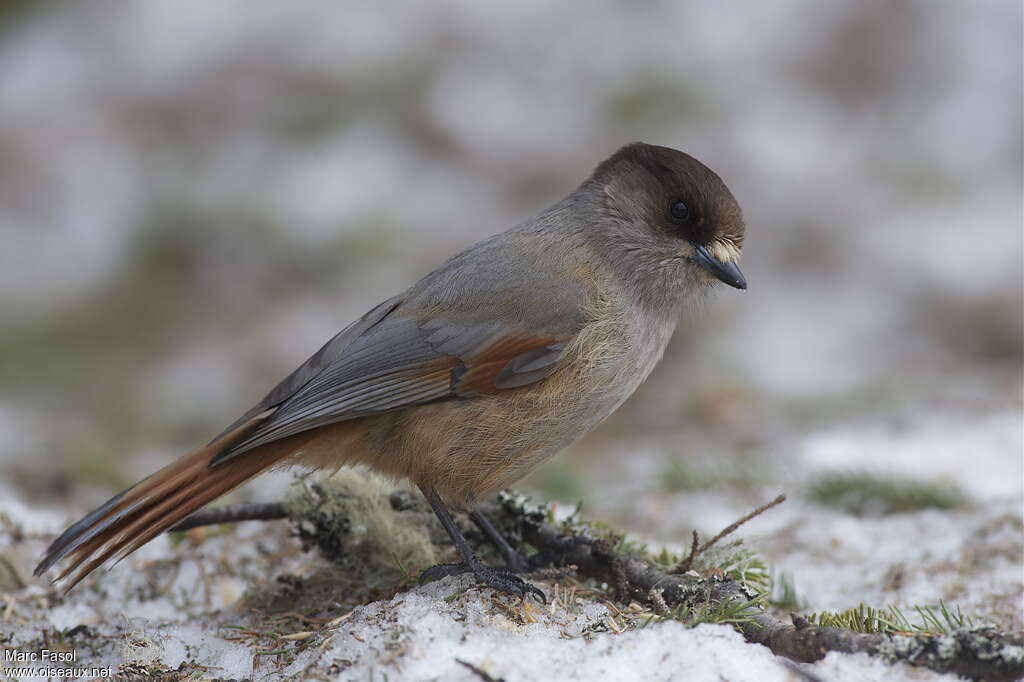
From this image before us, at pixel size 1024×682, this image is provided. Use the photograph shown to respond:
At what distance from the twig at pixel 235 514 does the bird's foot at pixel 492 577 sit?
61 centimetres

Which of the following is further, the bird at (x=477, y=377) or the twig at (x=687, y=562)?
the bird at (x=477, y=377)

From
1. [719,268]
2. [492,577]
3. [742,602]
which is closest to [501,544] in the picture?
[492,577]

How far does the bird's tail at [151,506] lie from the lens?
10.1 feet

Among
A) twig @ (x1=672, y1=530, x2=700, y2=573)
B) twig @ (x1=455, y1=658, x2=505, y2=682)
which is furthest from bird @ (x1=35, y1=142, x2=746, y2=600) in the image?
twig @ (x1=455, y1=658, x2=505, y2=682)

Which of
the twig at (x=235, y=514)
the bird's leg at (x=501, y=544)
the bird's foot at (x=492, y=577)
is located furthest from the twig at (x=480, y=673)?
the twig at (x=235, y=514)

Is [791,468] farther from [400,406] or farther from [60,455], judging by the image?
[60,455]

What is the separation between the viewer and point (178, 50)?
10.4 metres

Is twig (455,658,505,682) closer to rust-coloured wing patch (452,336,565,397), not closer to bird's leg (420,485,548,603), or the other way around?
bird's leg (420,485,548,603)

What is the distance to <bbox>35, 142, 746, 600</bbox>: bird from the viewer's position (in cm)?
328

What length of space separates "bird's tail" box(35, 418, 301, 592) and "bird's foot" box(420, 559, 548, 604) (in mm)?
664

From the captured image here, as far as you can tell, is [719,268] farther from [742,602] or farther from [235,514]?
[235,514]

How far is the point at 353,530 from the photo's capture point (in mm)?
3498

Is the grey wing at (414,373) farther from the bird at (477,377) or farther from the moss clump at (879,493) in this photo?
the moss clump at (879,493)

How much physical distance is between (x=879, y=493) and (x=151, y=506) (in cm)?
315
